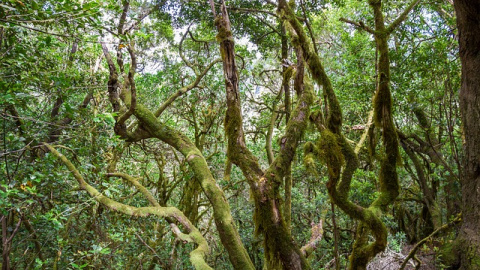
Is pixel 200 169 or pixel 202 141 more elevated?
pixel 202 141

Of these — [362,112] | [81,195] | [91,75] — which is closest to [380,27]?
[362,112]

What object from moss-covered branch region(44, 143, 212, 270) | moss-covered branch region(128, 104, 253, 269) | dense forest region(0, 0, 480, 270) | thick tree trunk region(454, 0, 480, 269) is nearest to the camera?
dense forest region(0, 0, 480, 270)

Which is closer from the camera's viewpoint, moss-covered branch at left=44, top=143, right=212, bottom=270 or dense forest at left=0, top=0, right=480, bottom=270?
dense forest at left=0, top=0, right=480, bottom=270

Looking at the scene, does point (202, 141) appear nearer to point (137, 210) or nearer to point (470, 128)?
point (137, 210)

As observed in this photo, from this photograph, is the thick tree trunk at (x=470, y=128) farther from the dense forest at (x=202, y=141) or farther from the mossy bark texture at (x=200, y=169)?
the mossy bark texture at (x=200, y=169)

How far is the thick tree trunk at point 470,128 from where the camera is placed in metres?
3.08

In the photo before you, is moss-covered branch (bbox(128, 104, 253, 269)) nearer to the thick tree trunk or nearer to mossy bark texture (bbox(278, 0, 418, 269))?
mossy bark texture (bbox(278, 0, 418, 269))

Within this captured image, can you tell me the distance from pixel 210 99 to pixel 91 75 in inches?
Answer: 93.0

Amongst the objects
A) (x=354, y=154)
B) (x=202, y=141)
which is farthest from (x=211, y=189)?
(x=202, y=141)

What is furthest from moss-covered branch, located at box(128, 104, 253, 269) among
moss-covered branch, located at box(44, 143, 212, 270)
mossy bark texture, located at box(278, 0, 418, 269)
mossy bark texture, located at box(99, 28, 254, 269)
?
mossy bark texture, located at box(278, 0, 418, 269)

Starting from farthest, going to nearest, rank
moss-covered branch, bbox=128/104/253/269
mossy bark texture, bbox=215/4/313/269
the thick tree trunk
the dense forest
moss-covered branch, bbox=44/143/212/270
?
moss-covered branch, bbox=44/143/212/270 → moss-covered branch, bbox=128/104/253/269 → the thick tree trunk → the dense forest → mossy bark texture, bbox=215/4/313/269

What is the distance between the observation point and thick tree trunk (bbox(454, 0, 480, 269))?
3.08 meters

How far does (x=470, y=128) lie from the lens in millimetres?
3260

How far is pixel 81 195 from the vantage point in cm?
407
